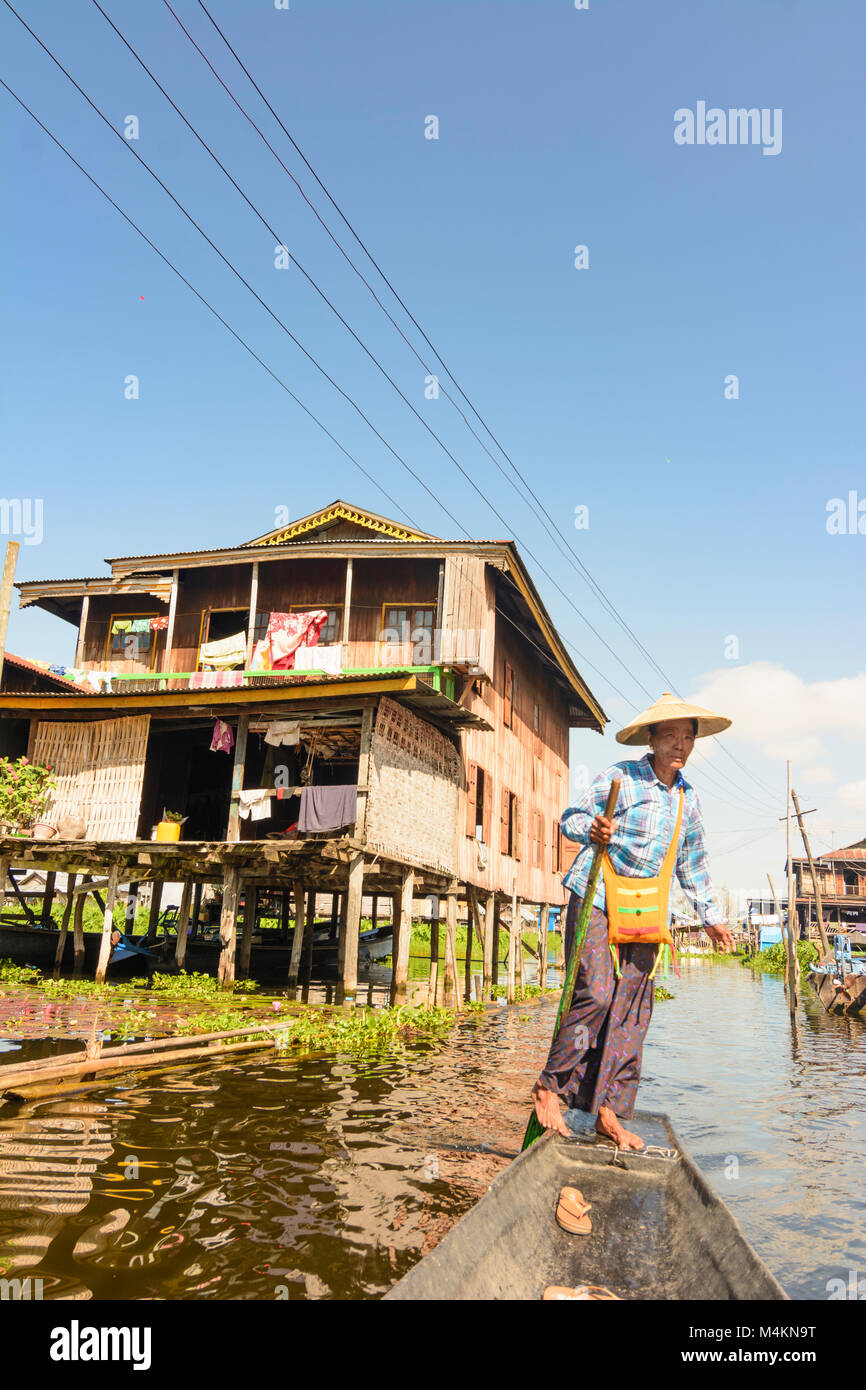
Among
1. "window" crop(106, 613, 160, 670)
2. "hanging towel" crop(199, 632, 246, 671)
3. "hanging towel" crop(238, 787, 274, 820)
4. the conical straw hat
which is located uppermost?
"window" crop(106, 613, 160, 670)

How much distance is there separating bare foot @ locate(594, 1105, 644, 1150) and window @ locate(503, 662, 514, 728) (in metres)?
17.4

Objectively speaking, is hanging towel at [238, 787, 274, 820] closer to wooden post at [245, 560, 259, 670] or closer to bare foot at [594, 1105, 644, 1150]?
wooden post at [245, 560, 259, 670]

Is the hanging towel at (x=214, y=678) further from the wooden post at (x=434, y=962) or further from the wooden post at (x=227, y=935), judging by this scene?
the wooden post at (x=434, y=962)

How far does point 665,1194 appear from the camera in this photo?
412 cm

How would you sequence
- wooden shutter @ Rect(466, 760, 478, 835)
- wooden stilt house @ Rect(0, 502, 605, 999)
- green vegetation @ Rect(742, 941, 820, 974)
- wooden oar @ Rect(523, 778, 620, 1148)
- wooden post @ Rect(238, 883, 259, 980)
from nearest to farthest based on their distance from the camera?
wooden oar @ Rect(523, 778, 620, 1148)
wooden stilt house @ Rect(0, 502, 605, 999)
wooden shutter @ Rect(466, 760, 478, 835)
wooden post @ Rect(238, 883, 259, 980)
green vegetation @ Rect(742, 941, 820, 974)

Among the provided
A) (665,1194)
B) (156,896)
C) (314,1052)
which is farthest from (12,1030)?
(156,896)

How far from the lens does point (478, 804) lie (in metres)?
20.5

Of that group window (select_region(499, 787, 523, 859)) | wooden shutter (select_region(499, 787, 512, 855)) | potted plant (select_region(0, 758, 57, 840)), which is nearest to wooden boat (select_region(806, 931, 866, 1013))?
window (select_region(499, 787, 523, 859))

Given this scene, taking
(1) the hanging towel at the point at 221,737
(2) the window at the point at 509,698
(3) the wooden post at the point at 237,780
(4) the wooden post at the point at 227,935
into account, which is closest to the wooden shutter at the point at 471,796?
(2) the window at the point at 509,698

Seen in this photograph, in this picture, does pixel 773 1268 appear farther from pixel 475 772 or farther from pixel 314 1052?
pixel 475 772

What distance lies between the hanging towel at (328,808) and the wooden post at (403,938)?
6.43 feet

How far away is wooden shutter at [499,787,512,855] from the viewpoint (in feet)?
72.1

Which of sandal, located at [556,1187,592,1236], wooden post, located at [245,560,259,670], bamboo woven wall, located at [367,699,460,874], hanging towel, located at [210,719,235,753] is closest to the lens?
sandal, located at [556,1187,592,1236]

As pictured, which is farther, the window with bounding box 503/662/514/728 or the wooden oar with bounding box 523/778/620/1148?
the window with bounding box 503/662/514/728
